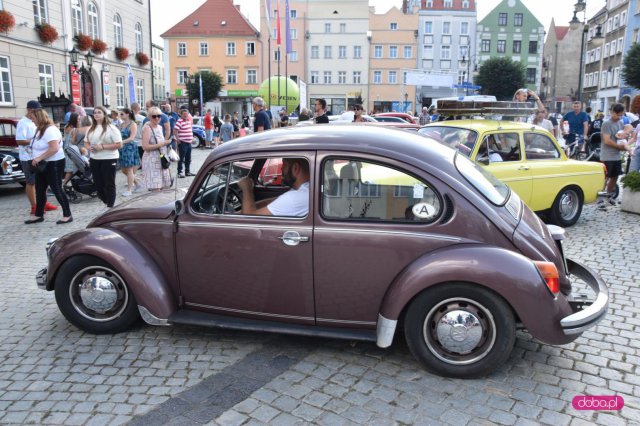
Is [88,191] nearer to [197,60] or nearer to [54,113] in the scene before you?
[54,113]

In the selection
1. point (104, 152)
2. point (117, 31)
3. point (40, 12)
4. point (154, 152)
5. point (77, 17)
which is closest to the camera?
point (104, 152)

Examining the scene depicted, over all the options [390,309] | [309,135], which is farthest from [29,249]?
[390,309]

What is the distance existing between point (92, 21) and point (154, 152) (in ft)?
72.4

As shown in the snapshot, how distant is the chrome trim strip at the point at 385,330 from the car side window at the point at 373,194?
684 mm

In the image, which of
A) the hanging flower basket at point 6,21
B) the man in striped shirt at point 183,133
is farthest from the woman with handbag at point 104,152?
the hanging flower basket at point 6,21

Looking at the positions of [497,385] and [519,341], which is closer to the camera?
[497,385]

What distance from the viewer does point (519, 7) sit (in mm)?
73438

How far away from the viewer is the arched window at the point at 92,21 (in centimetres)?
2734

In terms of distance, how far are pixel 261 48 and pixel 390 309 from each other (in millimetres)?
66225

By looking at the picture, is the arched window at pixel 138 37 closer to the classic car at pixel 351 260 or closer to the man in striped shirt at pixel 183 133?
the man in striped shirt at pixel 183 133

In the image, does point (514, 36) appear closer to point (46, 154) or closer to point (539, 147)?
point (539, 147)

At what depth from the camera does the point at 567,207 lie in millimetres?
8250

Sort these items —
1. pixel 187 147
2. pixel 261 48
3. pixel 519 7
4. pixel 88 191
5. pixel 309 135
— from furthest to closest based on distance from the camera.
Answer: pixel 519 7 < pixel 261 48 < pixel 187 147 < pixel 88 191 < pixel 309 135

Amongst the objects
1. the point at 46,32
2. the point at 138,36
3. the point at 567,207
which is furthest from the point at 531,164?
the point at 138,36
